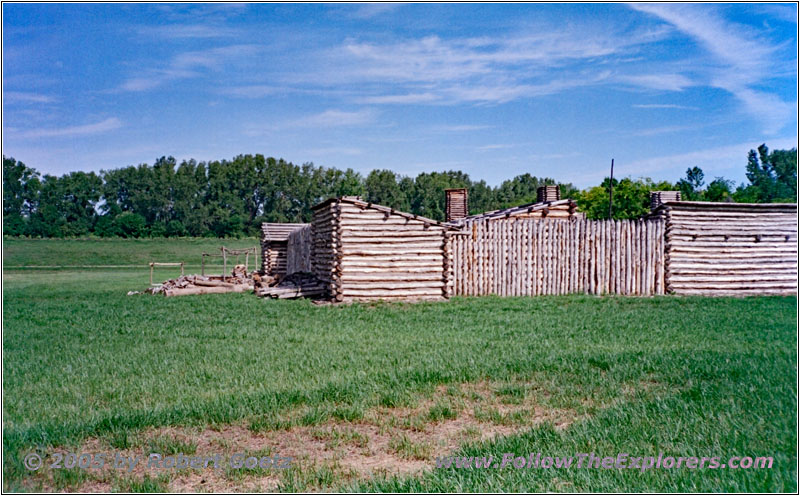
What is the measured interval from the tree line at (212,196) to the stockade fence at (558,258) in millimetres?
42221

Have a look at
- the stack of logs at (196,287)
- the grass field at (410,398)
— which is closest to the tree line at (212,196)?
the stack of logs at (196,287)

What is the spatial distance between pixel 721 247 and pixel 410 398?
17.9 m

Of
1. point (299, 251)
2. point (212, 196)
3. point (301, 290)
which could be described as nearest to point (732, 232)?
point (301, 290)

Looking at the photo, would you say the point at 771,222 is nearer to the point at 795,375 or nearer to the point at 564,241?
the point at 564,241

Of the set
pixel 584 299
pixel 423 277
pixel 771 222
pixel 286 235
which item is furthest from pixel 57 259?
pixel 771 222

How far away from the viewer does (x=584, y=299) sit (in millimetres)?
19656

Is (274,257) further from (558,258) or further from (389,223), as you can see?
(558,258)

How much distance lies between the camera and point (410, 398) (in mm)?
7348

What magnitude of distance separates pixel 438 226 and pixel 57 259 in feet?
157

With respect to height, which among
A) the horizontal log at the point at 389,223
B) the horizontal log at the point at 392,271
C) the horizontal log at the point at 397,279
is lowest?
the horizontal log at the point at 397,279

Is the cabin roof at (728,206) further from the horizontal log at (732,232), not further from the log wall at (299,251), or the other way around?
the log wall at (299,251)

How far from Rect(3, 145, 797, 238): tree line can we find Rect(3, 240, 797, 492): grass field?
173 feet

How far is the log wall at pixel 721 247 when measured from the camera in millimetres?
21648

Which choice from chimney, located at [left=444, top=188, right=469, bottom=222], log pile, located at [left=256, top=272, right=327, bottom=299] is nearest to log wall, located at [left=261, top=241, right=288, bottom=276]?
chimney, located at [left=444, top=188, right=469, bottom=222]
